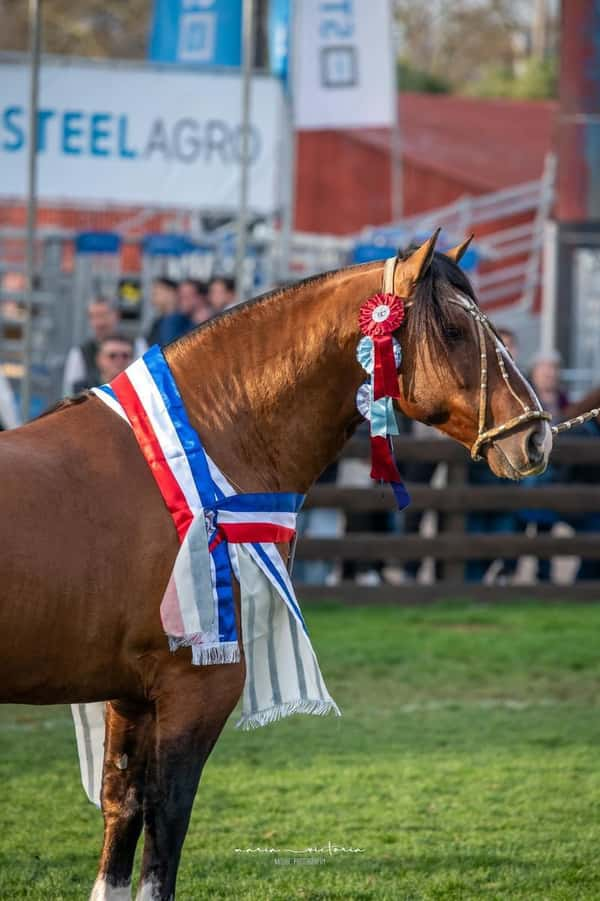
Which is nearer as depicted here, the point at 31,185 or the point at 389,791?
the point at 389,791

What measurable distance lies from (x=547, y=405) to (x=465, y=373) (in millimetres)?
7089

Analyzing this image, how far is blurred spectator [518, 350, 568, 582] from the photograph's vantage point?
11328 millimetres

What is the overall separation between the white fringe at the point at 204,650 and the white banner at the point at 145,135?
823 centimetres

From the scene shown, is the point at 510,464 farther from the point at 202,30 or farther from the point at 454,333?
the point at 202,30

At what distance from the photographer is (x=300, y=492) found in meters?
4.35

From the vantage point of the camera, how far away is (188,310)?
11.6 meters

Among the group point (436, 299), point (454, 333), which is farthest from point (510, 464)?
point (436, 299)

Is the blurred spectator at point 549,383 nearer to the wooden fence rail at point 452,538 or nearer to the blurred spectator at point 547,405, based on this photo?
the blurred spectator at point 547,405

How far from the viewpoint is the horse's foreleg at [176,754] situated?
3965mm

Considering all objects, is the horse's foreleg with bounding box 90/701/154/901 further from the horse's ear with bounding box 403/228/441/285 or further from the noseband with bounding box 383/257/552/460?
the horse's ear with bounding box 403/228/441/285

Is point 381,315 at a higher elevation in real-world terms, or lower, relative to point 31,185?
lower

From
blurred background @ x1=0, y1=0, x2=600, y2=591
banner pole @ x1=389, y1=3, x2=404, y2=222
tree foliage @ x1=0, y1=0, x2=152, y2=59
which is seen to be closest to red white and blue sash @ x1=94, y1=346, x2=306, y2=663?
blurred background @ x1=0, y1=0, x2=600, y2=591

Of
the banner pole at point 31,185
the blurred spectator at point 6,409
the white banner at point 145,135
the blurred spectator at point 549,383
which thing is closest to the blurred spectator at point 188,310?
the white banner at point 145,135

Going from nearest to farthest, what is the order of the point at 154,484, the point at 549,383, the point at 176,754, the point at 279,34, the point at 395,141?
the point at 176,754
the point at 154,484
the point at 549,383
the point at 279,34
the point at 395,141
